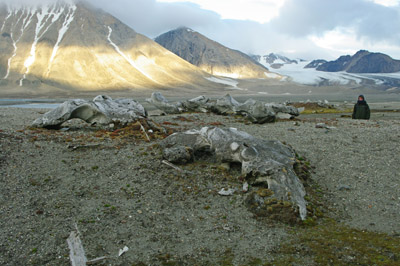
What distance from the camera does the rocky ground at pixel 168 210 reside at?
6238 mm

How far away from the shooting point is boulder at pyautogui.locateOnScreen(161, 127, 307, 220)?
8.46 meters

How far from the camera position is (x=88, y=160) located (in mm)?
10938

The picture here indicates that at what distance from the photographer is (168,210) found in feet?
26.6

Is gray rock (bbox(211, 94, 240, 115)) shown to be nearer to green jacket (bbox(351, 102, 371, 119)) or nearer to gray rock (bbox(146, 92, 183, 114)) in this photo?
gray rock (bbox(146, 92, 183, 114))

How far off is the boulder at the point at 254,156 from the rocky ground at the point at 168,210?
49 cm

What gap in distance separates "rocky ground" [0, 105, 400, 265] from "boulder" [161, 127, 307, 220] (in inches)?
19.1

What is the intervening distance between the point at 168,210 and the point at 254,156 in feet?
10.2

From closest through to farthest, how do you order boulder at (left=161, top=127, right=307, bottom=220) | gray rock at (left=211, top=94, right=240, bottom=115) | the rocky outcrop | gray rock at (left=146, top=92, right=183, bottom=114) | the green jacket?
boulder at (left=161, top=127, right=307, bottom=220)
the rocky outcrop
the green jacket
gray rock at (left=211, top=94, right=240, bottom=115)
gray rock at (left=146, top=92, right=183, bottom=114)

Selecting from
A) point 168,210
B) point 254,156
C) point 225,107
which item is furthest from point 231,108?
point 168,210

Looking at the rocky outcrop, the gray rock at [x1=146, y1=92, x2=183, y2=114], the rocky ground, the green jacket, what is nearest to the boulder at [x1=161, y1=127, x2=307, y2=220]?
the rocky ground

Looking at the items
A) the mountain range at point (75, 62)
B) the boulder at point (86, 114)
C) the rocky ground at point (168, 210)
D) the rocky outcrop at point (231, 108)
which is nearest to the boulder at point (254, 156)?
the rocky ground at point (168, 210)

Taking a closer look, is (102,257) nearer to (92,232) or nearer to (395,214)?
(92,232)

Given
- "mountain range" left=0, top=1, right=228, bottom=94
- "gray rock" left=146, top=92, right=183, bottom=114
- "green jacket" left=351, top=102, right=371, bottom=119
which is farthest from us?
"mountain range" left=0, top=1, right=228, bottom=94

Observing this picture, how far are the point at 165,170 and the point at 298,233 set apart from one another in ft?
15.1
